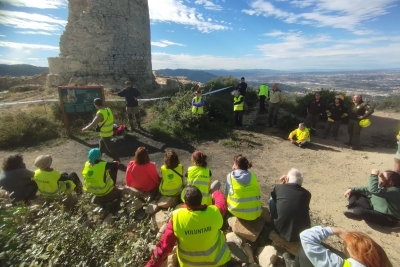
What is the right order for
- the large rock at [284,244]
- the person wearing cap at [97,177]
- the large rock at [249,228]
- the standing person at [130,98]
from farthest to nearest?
the standing person at [130,98]
the person wearing cap at [97,177]
the large rock at [249,228]
the large rock at [284,244]

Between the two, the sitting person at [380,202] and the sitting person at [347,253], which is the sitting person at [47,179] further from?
the sitting person at [380,202]

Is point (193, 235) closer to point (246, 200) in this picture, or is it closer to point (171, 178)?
point (246, 200)

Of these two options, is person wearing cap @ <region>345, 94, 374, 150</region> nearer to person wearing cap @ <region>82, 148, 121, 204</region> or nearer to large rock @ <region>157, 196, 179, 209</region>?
large rock @ <region>157, 196, 179, 209</region>

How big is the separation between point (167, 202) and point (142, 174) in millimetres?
794

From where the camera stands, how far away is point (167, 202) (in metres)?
4.32

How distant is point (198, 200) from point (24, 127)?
8.30 meters

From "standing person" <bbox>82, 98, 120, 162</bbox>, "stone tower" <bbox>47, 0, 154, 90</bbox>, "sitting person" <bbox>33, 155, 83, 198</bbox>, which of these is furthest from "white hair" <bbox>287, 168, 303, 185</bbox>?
"stone tower" <bbox>47, 0, 154, 90</bbox>

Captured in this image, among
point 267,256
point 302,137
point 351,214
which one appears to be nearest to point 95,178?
point 267,256

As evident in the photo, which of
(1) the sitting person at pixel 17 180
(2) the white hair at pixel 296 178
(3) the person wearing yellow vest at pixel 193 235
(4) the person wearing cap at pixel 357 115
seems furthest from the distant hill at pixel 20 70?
(2) the white hair at pixel 296 178

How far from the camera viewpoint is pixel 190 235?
2725 mm

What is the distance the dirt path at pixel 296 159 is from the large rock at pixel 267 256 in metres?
1.69

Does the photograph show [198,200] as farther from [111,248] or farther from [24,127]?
[24,127]

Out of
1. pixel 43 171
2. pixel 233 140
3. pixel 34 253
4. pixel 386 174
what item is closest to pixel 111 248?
pixel 34 253

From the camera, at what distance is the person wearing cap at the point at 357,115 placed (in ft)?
25.7
